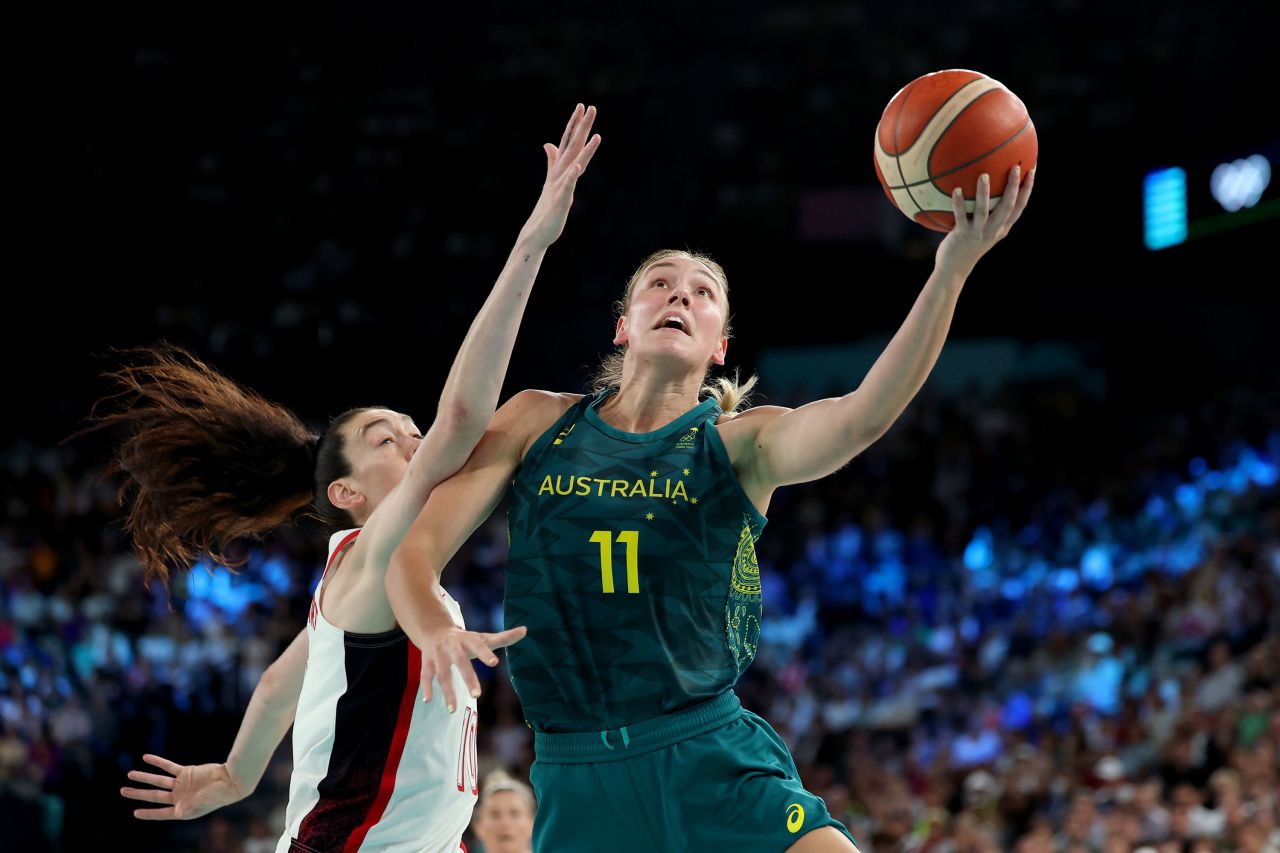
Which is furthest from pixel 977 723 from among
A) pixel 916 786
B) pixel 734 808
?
pixel 734 808

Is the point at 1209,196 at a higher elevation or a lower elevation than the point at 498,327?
higher

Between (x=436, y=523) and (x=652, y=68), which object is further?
(x=652, y=68)

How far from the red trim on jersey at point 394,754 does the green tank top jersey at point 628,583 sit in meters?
0.58

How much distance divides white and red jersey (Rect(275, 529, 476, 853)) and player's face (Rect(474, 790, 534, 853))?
1042mm

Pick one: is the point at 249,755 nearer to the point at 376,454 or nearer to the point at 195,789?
the point at 195,789

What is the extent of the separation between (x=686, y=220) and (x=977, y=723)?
8952mm

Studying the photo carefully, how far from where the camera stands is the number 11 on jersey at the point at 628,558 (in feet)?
11.4

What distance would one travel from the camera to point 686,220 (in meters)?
19.2

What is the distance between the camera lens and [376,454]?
14.5 feet

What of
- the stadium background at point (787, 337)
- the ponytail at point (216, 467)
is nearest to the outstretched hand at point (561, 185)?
the ponytail at point (216, 467)

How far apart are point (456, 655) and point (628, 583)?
60 cm

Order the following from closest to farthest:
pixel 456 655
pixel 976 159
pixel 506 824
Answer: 1. pixel 456 655
2. pixel 976 159
3. pixel 506 824

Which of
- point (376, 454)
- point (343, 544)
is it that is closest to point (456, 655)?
point (343, 544)

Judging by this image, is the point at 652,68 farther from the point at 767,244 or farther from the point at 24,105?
the point at 24,105
